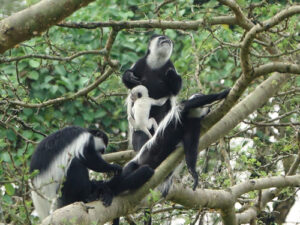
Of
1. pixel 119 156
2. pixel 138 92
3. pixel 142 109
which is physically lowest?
→ pixel 119 156

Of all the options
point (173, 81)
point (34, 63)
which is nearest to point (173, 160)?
point (173, 81)

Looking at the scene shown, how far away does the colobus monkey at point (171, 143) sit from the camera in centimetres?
260

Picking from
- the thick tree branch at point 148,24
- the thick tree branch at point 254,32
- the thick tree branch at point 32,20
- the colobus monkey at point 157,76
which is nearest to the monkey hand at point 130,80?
the colobus monkey at point 157,76

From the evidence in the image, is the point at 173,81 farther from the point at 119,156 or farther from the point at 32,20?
the point at 32,20

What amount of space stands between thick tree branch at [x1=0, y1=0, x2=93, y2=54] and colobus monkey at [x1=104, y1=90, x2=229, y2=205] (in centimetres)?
110

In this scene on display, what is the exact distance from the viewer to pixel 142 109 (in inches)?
148

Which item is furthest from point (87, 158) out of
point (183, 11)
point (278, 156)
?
point (183, 11)

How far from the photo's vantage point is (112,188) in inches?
103

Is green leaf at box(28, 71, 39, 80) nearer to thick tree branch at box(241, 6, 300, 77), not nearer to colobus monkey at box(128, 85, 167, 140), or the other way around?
colobus monkey at box(128, 85, 167, 140)

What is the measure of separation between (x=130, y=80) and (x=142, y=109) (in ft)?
0.87

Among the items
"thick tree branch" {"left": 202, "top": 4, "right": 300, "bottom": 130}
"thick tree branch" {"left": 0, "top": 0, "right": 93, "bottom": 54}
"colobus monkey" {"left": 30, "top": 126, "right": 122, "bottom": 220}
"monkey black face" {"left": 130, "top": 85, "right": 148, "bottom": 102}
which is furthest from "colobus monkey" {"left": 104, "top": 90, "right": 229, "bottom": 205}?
"thick tree branch" {"left": 0, "top": 0, "right": 93, "bottom": 54}

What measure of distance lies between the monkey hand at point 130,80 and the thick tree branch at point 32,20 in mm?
2203

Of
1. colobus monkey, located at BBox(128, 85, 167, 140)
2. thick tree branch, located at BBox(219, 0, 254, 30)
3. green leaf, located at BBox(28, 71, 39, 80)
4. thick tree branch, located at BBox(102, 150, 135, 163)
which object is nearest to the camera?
thick tree branch, located at BBox(219, 0, 254, 30)

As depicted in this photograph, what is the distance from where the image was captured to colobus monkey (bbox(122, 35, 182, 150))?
3.86 meters
